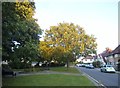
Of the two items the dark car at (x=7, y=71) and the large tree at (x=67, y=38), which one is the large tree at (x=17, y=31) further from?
the large tree at (x=67, y=38)

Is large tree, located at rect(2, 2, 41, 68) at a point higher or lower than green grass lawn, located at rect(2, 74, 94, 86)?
higher

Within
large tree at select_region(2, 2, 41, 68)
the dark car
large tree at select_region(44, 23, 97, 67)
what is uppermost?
large tree at select_region(44, 23, 97, 67)

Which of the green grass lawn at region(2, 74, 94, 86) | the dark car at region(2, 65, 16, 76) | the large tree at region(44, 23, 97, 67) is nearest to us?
the green grass lawn at region(2, 74, 94, 86)

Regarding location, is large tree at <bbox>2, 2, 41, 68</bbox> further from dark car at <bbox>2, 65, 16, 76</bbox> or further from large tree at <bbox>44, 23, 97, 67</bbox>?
large tree at <bbox>44, 23, 97, 67</bbox>

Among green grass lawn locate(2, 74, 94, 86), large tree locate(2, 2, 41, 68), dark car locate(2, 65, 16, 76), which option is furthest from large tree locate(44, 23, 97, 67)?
green grass lawn locate(2, 74, 94, 86)

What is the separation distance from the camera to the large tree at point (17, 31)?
19.7 m

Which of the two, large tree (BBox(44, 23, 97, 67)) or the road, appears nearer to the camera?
the road

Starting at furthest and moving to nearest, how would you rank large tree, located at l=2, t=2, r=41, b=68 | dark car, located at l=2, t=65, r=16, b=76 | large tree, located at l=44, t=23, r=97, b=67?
large tree, located at l=44, t=23, r=97, b=67
dark car, located at l=2, t=65, r=16, b=76
large tree, located at l=2, t=2, r=41, b=68

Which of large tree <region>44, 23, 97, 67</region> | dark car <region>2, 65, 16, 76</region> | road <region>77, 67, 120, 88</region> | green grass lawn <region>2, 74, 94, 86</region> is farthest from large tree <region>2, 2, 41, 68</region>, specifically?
large tree <region>44, 23, 97, 67</region>

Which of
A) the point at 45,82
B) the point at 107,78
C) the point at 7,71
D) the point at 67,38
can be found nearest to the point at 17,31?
the point at 45,82

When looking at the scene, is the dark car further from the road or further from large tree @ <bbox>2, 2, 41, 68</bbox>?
the road

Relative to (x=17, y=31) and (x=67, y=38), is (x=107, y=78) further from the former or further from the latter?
(x=67, y=38)

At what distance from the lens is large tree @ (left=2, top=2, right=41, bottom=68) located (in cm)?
1970

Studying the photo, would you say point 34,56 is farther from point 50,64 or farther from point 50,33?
point 50,64
